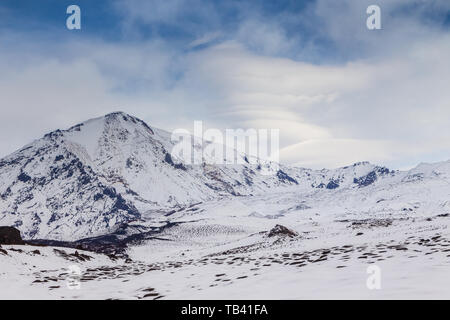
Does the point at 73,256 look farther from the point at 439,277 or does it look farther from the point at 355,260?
the point at 439,277

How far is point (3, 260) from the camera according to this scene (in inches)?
989

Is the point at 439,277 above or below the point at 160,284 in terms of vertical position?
above

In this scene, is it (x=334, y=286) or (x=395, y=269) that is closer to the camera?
(x=334, y=286)

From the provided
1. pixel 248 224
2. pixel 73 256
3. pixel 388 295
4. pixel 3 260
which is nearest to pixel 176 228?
pixel 248 224

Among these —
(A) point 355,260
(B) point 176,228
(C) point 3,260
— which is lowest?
(B) point 176,228

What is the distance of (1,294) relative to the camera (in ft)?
45.4
